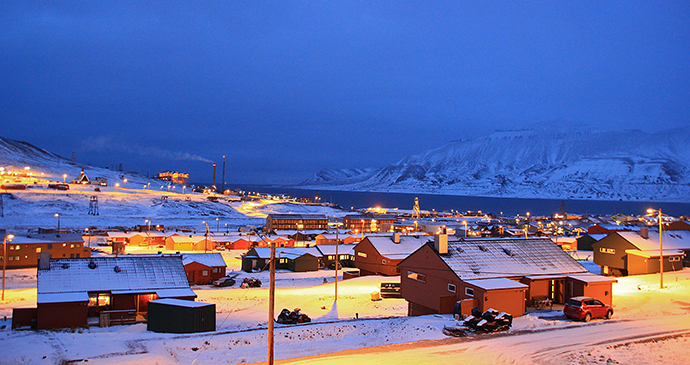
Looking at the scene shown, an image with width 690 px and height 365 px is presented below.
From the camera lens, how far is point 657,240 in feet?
123

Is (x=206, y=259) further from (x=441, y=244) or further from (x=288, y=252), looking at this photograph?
(x=441, y=244)

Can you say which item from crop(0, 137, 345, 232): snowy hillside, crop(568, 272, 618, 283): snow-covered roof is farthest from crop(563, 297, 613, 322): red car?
crop(0, 137, 345, 232): snowy hillside

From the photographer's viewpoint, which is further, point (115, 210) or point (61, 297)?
point (115, 210)

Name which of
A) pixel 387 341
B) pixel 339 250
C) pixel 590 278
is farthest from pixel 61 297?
pixel 339 250

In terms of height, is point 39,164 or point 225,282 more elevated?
point 39,164

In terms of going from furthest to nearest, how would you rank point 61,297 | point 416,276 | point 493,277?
point 416,276 → point 493,277 → point 61,297

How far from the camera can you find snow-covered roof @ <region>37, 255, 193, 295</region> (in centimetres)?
2286

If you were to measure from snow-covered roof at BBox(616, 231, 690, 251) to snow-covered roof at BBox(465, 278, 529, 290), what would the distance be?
69.7ft

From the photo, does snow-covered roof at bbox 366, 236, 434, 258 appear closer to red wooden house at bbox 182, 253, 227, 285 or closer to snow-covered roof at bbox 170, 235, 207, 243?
red wooden house at bbox 182, 253, 227, 285

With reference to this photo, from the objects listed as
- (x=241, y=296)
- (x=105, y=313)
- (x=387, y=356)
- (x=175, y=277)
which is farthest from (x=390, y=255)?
(x=387, y=356)

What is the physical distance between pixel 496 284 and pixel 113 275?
64.9 feet

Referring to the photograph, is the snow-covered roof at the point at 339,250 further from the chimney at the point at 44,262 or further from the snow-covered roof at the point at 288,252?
the chimney at the point at 44,262

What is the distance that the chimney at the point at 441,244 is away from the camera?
22719 mm

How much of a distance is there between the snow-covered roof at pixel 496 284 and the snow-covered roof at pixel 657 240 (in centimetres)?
2125
